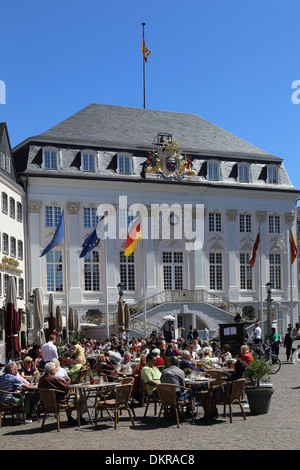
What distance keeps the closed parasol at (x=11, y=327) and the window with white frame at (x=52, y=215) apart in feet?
76.7

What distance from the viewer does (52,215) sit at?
49.2m

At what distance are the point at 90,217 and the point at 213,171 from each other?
10.5 metres

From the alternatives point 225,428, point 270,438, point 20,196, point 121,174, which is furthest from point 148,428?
point 121,174

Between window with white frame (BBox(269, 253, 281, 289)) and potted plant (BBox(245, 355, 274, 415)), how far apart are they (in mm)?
39945

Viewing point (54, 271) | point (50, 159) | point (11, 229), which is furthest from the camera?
point (50, 159)

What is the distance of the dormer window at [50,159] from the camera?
49.3 metres

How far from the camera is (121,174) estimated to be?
51469 millimetres

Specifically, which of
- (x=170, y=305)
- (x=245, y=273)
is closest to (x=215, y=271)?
(x=245, y=273)

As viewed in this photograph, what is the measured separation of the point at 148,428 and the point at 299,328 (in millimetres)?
19962

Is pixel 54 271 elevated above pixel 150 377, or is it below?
above

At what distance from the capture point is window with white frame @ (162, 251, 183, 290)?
52469 mm

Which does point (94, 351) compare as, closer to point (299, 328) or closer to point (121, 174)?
point (299, 328)

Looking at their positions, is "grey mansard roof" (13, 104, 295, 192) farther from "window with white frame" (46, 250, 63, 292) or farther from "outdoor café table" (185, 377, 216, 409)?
"outdoor café table" (185, 377, 216, 409)

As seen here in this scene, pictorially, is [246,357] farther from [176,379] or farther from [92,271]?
[92,271]
